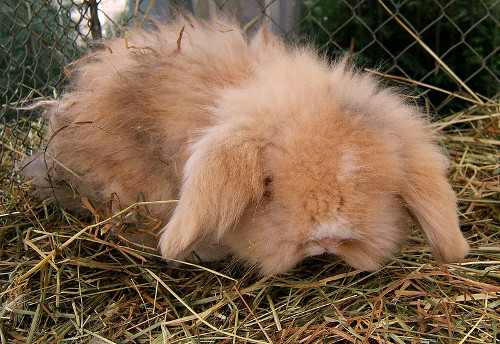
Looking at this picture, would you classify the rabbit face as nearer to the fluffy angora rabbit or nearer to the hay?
the fluffy angora rabbit

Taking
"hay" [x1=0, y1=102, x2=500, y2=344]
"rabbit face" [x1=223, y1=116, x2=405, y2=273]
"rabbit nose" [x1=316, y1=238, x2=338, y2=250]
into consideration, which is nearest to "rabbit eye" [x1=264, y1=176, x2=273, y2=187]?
"rabbit face" [x1=223, y1=116, x2=405, y2=273]

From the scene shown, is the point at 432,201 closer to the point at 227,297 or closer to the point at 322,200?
the point at 322,200

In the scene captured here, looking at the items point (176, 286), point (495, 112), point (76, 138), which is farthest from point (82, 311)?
point (495, 112)

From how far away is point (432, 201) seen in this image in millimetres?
1273

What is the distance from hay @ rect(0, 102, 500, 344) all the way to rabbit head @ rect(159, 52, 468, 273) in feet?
0.44

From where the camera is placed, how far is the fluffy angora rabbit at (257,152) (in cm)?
116

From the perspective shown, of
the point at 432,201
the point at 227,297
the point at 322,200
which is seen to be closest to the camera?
the point at 322,200

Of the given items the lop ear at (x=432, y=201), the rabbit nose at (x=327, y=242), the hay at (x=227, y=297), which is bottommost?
the hay at (x=227, y=297)

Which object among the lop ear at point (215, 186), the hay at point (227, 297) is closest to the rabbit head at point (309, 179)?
the lop ear at point (215, 186)

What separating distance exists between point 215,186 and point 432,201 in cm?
57

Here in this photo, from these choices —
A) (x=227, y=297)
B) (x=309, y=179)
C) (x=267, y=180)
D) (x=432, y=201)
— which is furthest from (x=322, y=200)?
(x=227, y=297)

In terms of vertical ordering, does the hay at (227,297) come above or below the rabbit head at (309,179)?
below

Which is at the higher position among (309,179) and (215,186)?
(309,179)

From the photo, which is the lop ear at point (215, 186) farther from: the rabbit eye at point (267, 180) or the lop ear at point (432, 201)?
the lop ear at point (432, 201)
